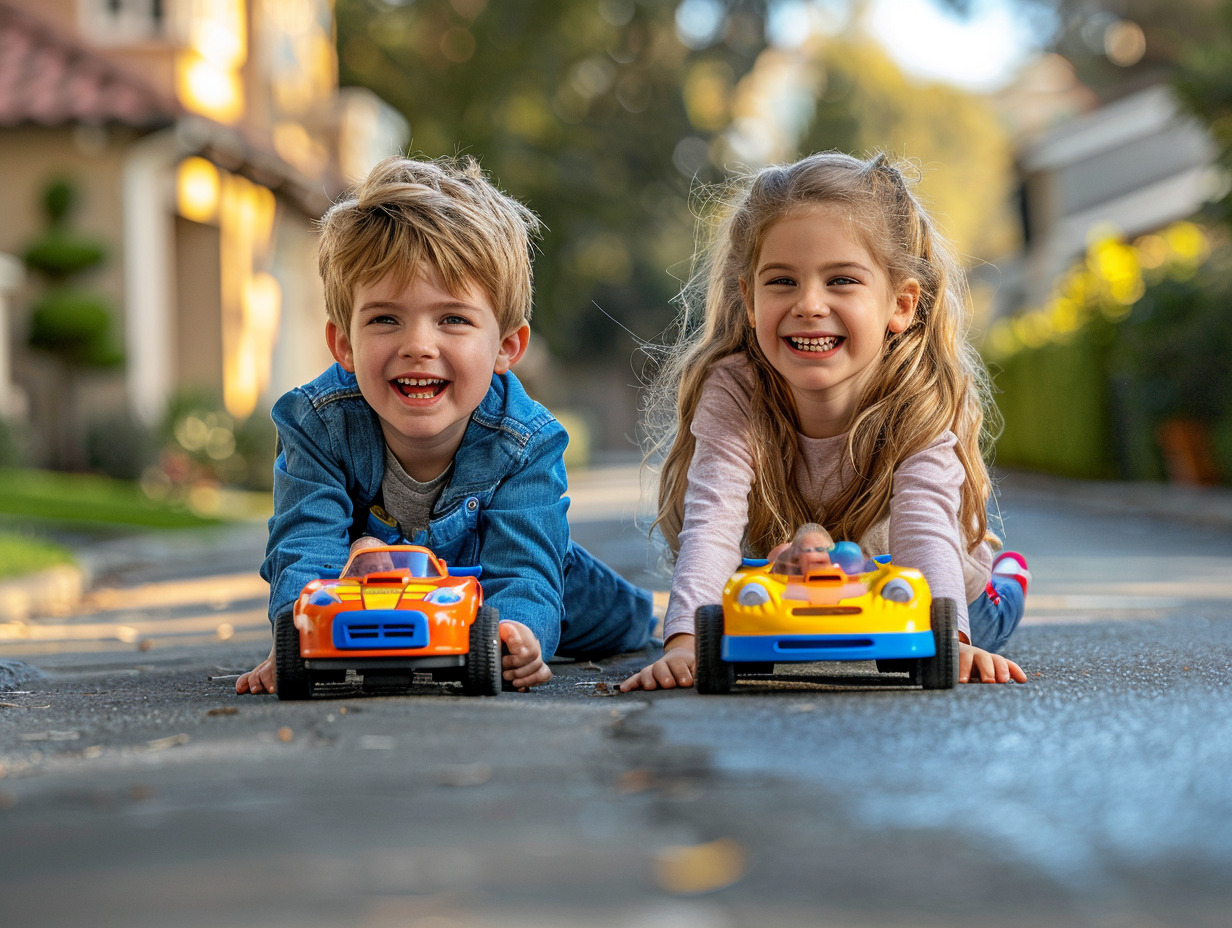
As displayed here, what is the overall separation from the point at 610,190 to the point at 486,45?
4.57 meters

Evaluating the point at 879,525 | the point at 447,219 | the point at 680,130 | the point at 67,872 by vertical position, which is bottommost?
the point at 67,872

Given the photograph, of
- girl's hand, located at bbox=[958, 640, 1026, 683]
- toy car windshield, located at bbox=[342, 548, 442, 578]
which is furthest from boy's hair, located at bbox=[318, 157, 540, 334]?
girl's hand, located at bbox=[958, 640, 1026, 683]

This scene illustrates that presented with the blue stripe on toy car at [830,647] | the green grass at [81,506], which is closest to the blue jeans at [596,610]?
the blue stripe on toy car at [830,647]

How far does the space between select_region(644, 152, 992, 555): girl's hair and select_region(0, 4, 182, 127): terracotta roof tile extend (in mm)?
14655

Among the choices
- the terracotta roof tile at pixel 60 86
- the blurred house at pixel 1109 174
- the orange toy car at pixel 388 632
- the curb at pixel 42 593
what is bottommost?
the orange toy car at pixel 388 632

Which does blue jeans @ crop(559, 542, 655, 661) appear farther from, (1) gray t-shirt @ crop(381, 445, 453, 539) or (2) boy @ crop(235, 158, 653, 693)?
(1) gray t-shirt @ crop(381, 445, 453, 539)

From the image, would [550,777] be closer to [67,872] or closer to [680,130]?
[67,872]

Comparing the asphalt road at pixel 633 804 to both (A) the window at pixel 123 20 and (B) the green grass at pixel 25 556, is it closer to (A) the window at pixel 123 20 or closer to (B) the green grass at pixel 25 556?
(B) the green grass at pixel 25 556

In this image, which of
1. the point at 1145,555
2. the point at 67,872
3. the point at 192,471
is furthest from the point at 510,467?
the point at 192,471

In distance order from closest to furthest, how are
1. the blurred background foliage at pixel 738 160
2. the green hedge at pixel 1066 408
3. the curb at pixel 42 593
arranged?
1. the curb at pixel 42 593
2. the blurred background foliage at pixel 738 160
3. the green hedge at pixel 1066 408

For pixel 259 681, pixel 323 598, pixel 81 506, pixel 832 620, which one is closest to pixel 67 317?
pixel 81 506

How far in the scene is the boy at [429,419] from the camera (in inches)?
159

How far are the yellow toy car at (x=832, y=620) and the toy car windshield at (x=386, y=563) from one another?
0.71 m

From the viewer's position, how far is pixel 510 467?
4246 mm
